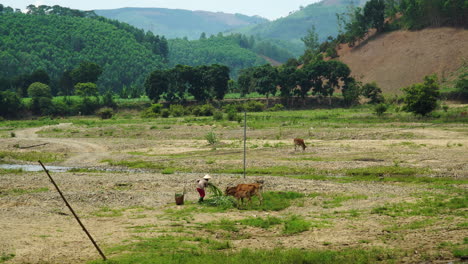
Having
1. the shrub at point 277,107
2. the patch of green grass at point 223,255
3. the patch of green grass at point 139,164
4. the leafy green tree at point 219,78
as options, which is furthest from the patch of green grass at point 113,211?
the leafy green tree at point 219,78

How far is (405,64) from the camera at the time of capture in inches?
5719

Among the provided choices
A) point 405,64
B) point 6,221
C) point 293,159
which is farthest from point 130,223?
point 405,64

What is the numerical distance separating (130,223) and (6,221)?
5815 mm

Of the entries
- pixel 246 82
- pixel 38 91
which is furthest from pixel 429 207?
pixel 38 91

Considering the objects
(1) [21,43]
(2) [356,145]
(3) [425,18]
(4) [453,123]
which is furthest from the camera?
(1) [21,43]

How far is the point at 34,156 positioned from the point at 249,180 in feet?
97.6

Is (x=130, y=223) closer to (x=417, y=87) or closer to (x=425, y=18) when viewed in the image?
(x=417, y=87)

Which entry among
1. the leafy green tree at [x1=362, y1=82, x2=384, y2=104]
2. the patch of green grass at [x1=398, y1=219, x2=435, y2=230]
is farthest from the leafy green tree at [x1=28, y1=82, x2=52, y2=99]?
the patch of green grass at [x1=398, y1=219, x2=435, y2=230]

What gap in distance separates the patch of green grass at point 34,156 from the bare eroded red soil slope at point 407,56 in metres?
102

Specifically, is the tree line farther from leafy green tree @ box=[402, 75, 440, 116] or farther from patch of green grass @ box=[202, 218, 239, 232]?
patch of green grass @ box=[202, 218, 239, 232]

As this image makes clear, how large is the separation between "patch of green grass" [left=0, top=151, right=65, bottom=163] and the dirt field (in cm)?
141

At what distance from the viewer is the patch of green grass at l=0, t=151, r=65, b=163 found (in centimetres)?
5351

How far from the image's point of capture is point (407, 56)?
148 m

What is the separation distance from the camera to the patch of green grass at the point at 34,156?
53.5m
